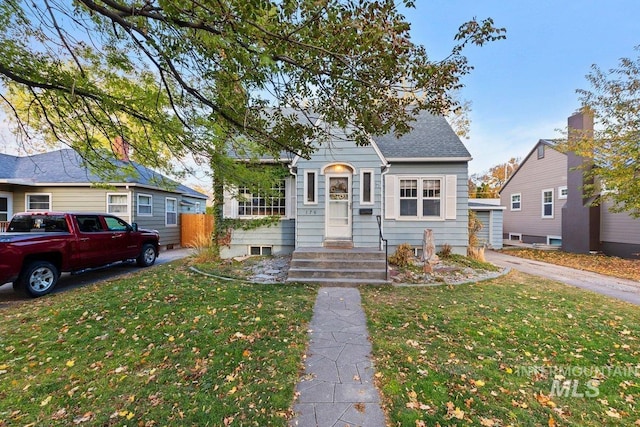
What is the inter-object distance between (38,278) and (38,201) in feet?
29.8

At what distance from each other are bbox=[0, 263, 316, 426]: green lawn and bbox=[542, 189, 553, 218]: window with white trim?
679 inches

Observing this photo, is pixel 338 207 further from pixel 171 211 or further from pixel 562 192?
pixel 562 192

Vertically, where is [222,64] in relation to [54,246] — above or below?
above

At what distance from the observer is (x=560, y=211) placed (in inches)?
576

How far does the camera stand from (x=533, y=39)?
8.95 metres

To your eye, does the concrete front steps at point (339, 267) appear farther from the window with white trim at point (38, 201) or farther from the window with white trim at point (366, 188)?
the window with white trim at point (38, 201)

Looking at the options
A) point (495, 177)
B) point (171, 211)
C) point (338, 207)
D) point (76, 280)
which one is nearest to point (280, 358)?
point (338, 207)

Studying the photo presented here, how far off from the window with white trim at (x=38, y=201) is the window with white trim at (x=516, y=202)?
26.6 metres

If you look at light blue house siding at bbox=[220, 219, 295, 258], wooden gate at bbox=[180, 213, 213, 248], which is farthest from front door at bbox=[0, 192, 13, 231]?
light blue house siding at bbox=[220, 219, 295, 258]

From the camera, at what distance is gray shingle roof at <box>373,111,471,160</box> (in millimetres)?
9242

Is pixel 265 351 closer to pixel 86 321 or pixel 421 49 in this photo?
pixel 86 321

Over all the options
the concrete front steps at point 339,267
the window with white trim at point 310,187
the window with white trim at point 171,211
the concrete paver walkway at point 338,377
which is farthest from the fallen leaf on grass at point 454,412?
the window with white trim at point 171,211

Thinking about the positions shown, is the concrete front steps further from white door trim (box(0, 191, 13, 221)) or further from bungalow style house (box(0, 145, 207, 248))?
white door trim (box(0, 191, 13, 221))

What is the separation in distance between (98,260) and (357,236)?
730 centimetres
